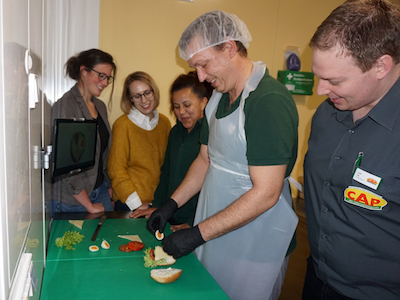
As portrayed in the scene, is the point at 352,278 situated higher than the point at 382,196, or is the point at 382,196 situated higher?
the point at 382,196

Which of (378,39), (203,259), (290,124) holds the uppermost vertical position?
(378,39)

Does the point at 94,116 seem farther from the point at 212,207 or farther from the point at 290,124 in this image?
the point at 290,124

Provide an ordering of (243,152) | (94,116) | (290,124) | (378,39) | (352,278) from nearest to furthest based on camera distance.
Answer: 1. (378,39)
2. (352,278)
3. (290,124)
4. (243,152)
5. (94,116)

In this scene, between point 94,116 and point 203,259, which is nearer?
→ point 203,259

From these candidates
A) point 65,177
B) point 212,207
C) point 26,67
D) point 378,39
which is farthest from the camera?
point 65,177

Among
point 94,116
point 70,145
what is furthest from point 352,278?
point 94,116

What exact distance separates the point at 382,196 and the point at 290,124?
370mm

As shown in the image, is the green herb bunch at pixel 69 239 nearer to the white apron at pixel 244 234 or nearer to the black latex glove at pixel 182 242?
the black latex glove at pixel 182 242

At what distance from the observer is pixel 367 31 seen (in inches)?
32.6

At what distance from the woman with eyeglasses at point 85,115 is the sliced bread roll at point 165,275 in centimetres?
70

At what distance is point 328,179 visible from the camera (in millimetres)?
1021

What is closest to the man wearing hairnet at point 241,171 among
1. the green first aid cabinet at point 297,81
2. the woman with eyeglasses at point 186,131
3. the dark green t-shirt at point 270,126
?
the dark green t-shirt at point 270,126

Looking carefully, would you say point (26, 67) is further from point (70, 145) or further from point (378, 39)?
point (378, 39)

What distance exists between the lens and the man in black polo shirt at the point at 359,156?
2.77 feet
